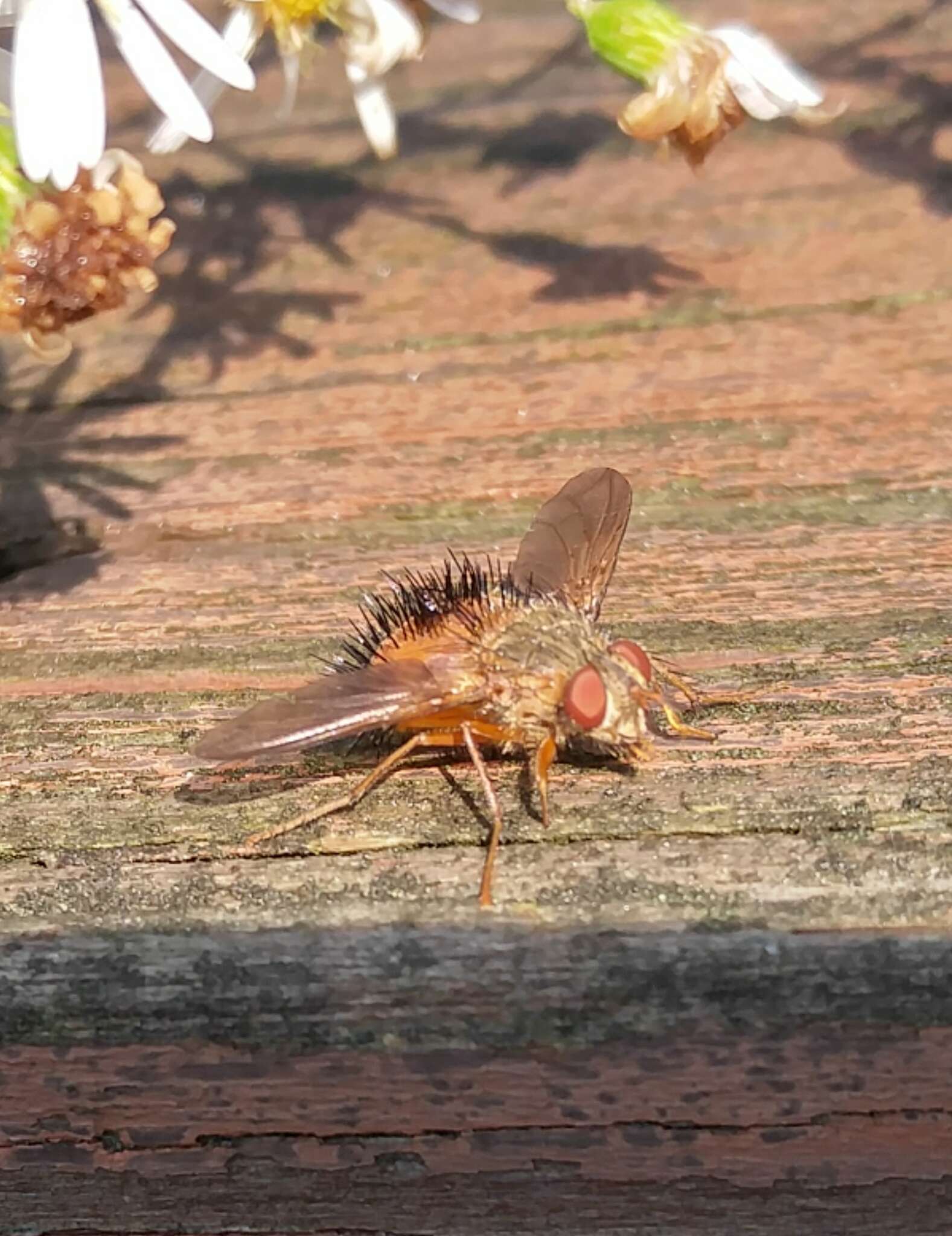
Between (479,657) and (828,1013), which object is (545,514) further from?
(828,1013)

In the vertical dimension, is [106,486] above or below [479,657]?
above

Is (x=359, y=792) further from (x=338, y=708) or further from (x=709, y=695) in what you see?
(x=709, y=695)

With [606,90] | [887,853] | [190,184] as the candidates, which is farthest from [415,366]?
[887,853]

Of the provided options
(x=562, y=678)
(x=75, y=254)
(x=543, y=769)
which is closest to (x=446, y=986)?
(x=543, y=769)

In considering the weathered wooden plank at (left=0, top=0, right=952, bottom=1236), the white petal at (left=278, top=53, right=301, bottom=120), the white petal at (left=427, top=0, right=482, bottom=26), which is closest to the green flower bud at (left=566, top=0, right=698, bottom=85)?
the white petal at (left=427, top=0, right=482, bottom=26)

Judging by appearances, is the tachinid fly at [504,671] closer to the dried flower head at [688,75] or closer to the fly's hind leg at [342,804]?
the fly's hind leg at [342,804]

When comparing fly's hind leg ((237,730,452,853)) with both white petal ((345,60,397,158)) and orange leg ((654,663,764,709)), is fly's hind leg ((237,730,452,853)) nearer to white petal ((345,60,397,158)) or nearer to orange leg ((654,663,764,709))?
orange leg ((654,663,764,709))
